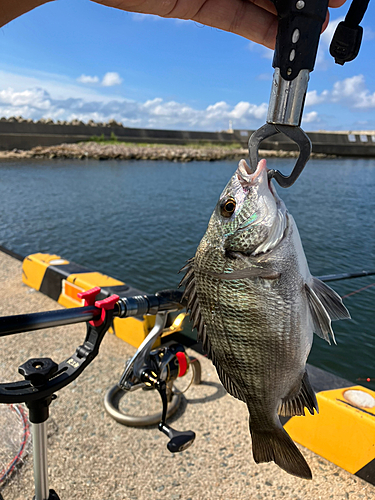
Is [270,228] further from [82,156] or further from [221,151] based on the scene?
[221,151]

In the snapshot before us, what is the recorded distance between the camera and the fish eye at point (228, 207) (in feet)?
4.77

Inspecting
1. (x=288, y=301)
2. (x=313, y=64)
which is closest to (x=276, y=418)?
(x=288, y=301)

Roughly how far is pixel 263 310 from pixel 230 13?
1288mm

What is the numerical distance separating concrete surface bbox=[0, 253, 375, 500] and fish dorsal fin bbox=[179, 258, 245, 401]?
6.05 feet

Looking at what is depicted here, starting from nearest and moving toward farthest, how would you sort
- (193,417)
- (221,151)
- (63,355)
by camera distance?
(193,417)
(63,355)
(221,151)

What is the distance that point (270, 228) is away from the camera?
1372 mm

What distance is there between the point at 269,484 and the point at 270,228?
237cm

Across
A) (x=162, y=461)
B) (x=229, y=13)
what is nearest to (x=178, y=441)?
(x=162, y=461)

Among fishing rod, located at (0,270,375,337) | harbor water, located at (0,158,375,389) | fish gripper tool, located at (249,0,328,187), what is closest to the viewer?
fish gripper tool, located at (249,0,328,187)

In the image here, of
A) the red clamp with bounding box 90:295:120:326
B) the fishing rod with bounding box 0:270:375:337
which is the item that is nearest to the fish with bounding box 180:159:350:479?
the fishing rod with bounding box 0:270:375:337

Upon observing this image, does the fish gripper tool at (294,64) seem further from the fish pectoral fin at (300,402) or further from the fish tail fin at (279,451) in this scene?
the fish tail fin at (279,451)

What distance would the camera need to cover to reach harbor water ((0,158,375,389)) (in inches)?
287

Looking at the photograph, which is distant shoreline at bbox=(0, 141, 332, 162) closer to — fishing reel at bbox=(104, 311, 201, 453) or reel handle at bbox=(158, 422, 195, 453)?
fishing reel at bbox=(104, 311, 201, 453)

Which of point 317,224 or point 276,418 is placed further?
point 317,224
